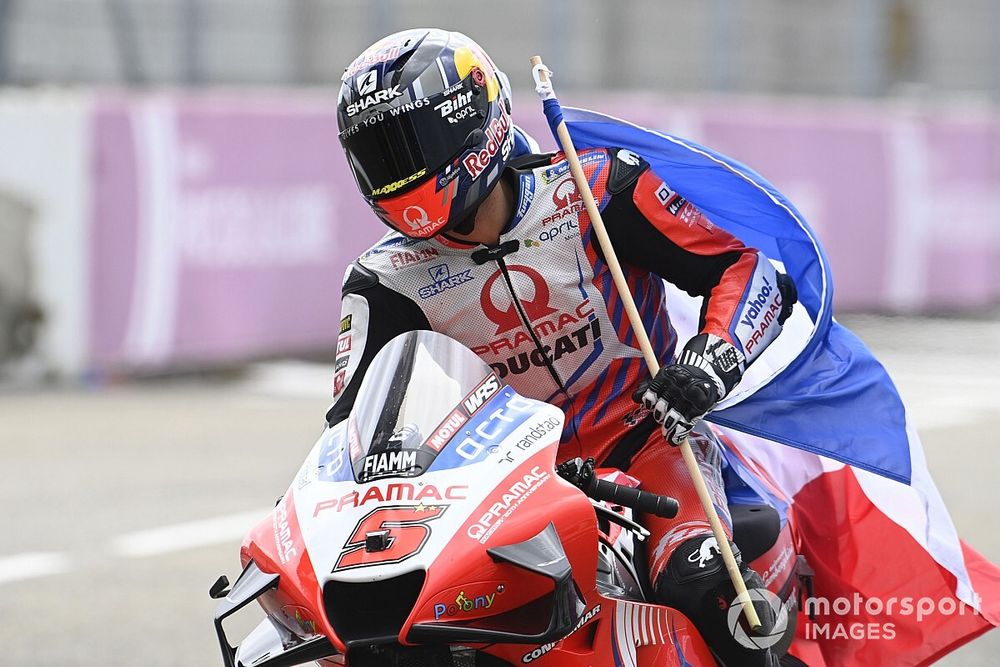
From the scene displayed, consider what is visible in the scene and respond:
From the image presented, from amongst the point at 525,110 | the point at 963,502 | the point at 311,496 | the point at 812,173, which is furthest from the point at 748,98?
the point at 311,496

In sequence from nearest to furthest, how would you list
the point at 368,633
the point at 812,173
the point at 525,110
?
the point at 368,633 < the point at 525,110 < the point at 812,173

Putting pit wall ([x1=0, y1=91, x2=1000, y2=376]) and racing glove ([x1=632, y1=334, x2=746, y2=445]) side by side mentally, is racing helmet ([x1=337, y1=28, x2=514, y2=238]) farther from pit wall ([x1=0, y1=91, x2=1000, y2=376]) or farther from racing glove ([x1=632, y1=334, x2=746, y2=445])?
pit wall ([x1=0, y1=91, x2=1000, y2=376])

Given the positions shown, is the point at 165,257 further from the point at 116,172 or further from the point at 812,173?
the point at 812,173

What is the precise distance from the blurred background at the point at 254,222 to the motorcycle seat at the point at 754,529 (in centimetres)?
243

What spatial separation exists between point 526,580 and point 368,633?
0.30 metres

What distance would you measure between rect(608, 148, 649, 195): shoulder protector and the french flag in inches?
13.0

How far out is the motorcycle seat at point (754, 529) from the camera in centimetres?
404

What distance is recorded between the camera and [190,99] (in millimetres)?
12656

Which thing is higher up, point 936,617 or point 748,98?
point 936,617

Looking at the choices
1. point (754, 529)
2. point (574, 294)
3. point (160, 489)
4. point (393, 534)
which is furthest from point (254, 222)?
point (393, 534)

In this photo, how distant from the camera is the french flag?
438cm

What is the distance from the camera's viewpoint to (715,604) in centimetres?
373

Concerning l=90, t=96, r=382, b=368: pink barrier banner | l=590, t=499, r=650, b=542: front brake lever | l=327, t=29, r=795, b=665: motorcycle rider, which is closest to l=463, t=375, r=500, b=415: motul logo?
l=590, t=499, r=650, b=542: front brake lever

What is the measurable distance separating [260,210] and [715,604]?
9.51 metres
